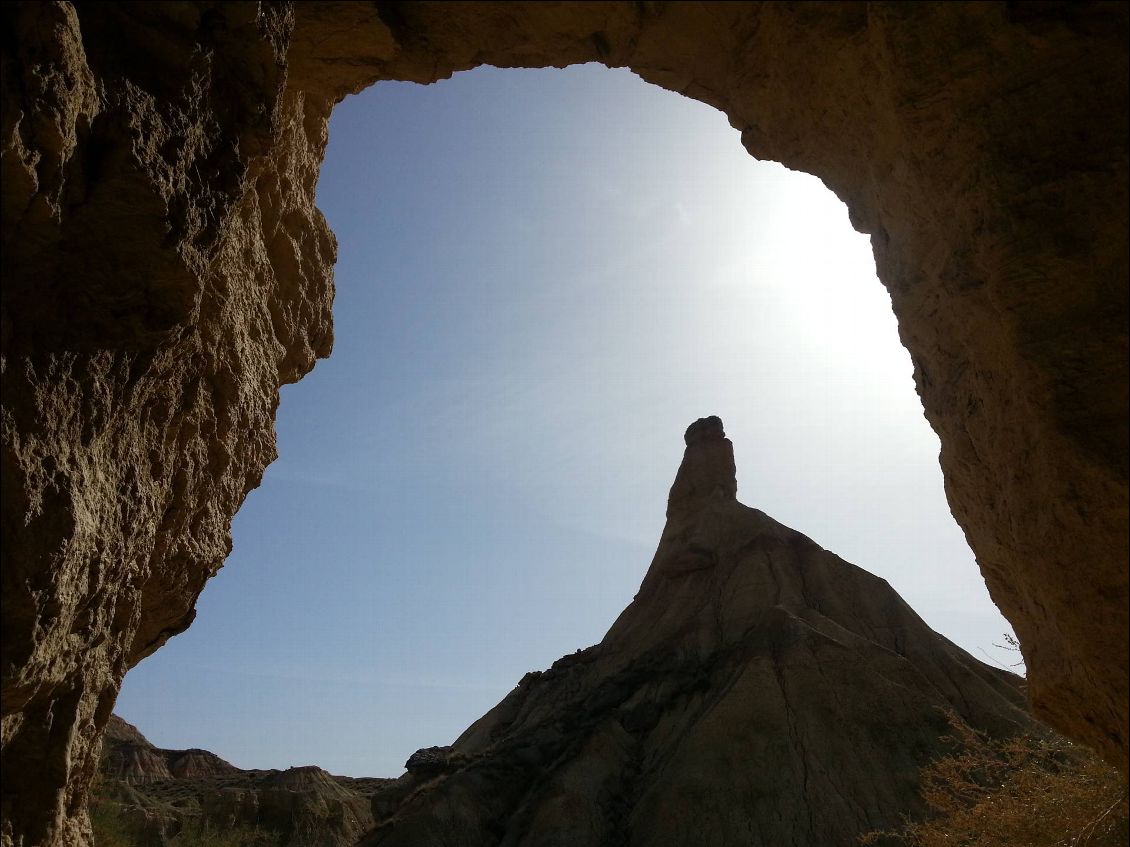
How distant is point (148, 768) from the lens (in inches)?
1722

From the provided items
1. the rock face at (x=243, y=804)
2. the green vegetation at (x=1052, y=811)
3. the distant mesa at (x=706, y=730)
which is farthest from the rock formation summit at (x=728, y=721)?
the green vegetation at (x=1052, y=811)

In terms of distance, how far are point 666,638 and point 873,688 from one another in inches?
361

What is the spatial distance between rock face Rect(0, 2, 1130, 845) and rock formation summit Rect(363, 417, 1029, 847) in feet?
55.8

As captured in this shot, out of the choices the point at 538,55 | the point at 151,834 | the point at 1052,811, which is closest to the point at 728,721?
the point at 1052,811

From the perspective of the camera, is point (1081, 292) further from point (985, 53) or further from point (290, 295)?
point (290, 295)

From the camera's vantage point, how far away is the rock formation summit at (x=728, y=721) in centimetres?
2269

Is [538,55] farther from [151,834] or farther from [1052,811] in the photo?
[151,834]

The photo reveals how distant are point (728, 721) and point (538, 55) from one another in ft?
72.9

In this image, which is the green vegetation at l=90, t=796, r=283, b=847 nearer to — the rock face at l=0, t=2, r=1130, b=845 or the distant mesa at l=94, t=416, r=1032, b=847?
the distant mesa at l=94, t=416, r=1032, b=847

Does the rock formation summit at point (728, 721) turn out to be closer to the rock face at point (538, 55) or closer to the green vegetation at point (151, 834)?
the green vegetation at point (151, 834)

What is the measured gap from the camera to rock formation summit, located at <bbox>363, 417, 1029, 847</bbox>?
74.4ft

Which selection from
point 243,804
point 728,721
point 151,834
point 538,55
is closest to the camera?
point 538,55

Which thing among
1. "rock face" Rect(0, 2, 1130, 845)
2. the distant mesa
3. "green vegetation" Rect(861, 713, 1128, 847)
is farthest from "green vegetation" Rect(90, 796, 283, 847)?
"green vegetation" Rect(861, 713, 1128, 847)

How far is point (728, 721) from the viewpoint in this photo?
2528cm
